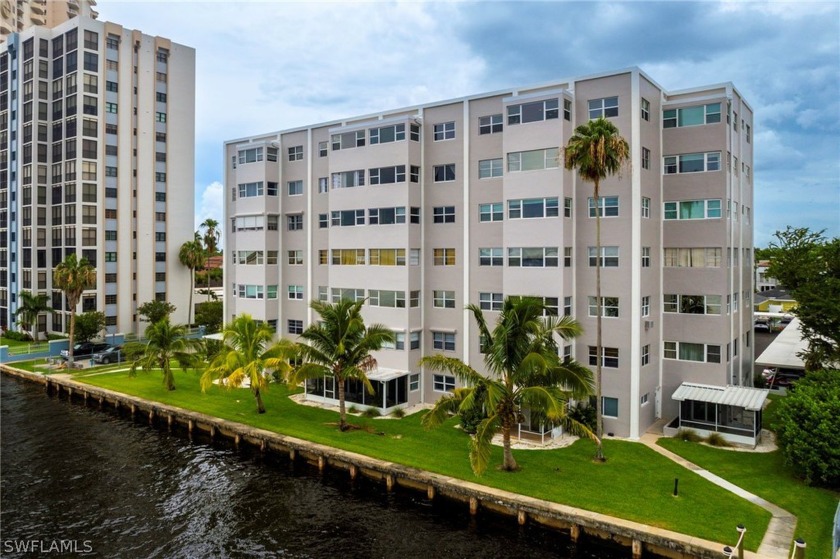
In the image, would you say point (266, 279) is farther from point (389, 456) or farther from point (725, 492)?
point (725, 492)

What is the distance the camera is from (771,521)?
75.4ft

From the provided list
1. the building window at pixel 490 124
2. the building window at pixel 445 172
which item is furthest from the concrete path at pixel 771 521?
the building window at pixel 490 124

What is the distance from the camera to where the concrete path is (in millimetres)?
20755

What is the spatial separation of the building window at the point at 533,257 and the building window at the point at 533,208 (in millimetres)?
2102

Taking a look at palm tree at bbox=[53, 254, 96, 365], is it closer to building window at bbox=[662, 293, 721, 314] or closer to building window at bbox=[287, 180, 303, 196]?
building window at bbox=[287, 180, 303, 196]

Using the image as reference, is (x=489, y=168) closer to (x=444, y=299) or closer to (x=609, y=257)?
(x=444, y=299)

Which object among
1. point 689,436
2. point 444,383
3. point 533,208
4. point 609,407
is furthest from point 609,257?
point 444,383

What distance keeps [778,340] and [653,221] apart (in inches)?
1070

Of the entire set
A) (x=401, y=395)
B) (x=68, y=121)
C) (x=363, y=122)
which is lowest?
(x=401, y=395)

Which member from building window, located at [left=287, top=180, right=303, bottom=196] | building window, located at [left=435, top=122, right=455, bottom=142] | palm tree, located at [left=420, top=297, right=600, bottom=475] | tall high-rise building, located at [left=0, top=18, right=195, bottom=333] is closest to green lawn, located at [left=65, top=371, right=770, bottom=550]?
palm tree, located at [left=420, top=297, right=600, bottom=475]

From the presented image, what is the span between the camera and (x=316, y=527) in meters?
25.2

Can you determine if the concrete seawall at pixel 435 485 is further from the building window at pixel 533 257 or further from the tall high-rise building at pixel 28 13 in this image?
the tall high-rise building at pixel 28 13

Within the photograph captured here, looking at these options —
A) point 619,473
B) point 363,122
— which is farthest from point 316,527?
point 363,122

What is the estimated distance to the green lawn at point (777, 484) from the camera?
22062 mm
